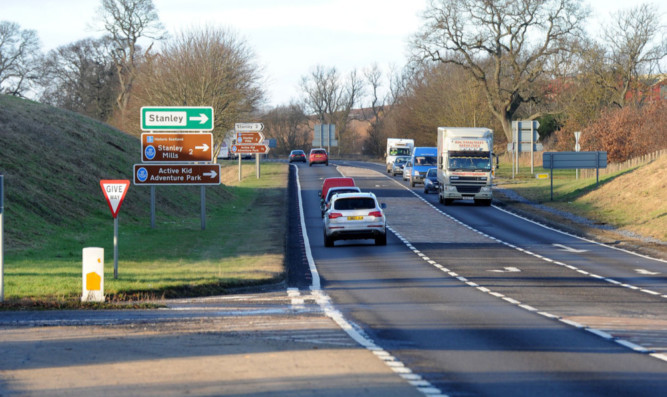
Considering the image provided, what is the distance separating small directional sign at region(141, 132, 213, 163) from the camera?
103 ft

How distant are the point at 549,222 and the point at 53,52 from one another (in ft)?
218

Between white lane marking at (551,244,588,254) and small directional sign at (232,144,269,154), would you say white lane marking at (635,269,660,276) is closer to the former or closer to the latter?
white lane marking at (551,244,588,254)

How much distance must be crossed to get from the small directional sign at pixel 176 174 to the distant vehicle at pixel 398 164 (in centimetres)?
4151

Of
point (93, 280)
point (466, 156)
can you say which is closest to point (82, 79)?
point (466, 156)

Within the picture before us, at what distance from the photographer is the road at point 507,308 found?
32.0 ft

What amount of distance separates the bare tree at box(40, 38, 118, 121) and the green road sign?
56087mm

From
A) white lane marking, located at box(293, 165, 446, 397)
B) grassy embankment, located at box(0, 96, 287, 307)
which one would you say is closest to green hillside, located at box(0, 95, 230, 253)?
grassy embankment, located at box(0, 96, 287, 307)

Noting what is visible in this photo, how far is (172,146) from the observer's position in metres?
31.6

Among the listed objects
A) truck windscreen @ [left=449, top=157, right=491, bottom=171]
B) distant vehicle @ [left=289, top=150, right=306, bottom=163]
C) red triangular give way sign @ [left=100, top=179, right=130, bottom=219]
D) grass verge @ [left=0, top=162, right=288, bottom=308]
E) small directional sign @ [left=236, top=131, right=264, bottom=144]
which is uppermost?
small directional sign @ [left=236, top=131, right=264, bottom=144]

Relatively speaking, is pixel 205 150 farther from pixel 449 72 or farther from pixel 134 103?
pixel 449 72

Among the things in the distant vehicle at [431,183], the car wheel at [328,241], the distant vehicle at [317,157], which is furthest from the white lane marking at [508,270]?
the distant vehicle at [317,157]

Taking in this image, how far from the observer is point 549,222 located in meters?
38.8

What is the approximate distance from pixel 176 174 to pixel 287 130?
9959cm

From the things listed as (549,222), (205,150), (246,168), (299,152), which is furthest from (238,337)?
(299,152)
